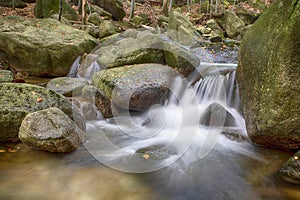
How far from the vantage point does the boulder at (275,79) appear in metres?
3.36

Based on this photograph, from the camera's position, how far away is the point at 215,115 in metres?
5.03

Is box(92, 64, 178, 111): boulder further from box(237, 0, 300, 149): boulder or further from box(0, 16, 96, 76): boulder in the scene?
box(0, 16, 96, 76): boulder

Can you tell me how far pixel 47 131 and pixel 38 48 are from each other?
506 cm

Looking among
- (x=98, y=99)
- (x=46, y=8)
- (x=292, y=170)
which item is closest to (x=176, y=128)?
(x=98, y=99)

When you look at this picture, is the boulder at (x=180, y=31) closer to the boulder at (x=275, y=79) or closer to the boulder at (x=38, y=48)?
the boulder at (x=38, y=48)

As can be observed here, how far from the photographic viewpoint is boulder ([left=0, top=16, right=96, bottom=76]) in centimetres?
754

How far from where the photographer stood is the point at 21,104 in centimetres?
396

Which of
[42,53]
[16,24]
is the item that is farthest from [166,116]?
[16,24]

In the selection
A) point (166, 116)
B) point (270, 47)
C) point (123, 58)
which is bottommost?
point (166, 116)

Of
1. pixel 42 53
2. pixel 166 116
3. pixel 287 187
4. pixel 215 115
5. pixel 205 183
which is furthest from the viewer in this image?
pixel 42 53

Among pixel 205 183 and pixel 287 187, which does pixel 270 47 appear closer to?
pixel 287 187

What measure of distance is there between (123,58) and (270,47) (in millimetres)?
4071

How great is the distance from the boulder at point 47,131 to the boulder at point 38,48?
4652 mm

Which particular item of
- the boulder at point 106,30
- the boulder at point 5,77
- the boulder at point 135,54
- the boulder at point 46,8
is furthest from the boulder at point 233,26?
the boulder at point 5,77
